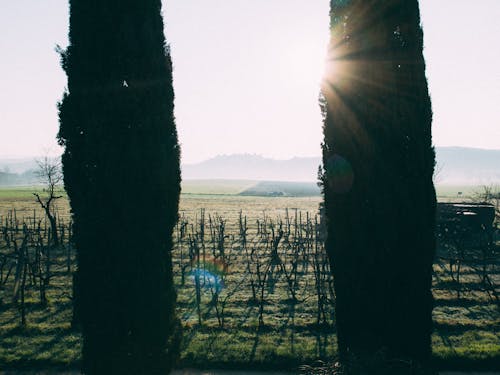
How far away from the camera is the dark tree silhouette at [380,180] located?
6.83 metres

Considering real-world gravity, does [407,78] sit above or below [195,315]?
above

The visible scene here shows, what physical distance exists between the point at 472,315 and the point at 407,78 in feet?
26.3


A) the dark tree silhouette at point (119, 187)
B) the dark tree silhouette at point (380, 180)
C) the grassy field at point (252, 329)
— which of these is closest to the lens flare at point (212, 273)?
the grassy field at point (252, 329)

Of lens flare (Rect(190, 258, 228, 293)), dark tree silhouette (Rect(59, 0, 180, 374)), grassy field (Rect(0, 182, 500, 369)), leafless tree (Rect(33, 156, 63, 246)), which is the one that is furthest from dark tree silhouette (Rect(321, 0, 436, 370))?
leafless tree (Rect(33, 156, 63, 246))

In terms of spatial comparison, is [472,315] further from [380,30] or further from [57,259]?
[57,259]

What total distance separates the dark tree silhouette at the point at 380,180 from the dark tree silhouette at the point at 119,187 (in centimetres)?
313

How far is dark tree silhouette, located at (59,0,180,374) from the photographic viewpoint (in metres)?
6.83

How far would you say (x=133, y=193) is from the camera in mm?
6863

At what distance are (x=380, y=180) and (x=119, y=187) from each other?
15.0ft

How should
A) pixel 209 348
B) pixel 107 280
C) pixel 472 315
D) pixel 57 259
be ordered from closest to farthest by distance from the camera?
1. pixel 107 280
2. pixel 209 348
3. pixel 472 315
4. pixel 57 259

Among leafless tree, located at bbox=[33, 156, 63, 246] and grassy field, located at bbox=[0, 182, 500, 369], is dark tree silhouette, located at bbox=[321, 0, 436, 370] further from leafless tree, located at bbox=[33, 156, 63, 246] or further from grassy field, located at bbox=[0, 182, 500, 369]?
leafless tree, located at bbox=[33, 156, 63, 246]

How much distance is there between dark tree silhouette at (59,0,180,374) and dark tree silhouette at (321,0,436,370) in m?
3.13

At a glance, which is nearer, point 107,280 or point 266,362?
point 107,280

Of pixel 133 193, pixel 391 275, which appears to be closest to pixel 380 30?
pixel 391 275
